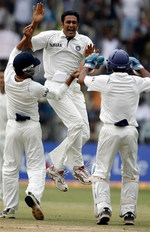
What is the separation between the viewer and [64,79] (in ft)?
45.8

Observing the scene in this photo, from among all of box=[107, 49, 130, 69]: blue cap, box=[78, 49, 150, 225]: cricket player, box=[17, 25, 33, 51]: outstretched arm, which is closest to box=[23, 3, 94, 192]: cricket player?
box=[17, 25, 33, 51]: outstretched arm

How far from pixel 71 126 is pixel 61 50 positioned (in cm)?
123

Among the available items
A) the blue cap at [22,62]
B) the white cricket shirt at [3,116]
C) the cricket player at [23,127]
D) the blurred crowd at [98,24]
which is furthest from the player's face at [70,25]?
the blurred crowd at [98,24]

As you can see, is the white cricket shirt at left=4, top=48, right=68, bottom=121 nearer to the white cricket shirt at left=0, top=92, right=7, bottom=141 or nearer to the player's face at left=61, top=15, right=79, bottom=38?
the player's face at left=61, top=15, right=79, bottom=38

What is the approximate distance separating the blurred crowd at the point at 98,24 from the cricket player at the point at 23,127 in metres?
9.11

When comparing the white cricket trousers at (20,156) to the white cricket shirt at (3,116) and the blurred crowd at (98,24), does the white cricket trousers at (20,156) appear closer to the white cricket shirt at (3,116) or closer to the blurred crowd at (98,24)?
the white cricket shirt at (3,116)

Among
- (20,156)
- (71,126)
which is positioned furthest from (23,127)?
(71,126)

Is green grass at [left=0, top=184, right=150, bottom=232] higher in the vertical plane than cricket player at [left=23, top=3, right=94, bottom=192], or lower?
lower

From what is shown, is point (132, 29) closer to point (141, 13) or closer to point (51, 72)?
point (141, 13)

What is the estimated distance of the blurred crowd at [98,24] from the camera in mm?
22333

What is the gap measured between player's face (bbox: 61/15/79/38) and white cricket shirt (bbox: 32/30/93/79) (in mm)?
77

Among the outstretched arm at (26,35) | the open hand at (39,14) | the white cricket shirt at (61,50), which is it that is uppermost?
the open hand at (39,14)

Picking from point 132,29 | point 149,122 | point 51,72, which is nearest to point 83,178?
point 51,72

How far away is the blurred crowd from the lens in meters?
22.3
